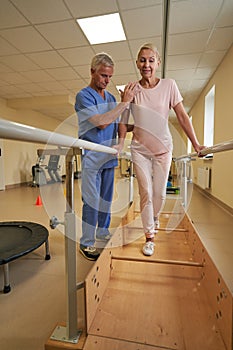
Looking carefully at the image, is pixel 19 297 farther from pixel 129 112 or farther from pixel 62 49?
pixel 62 49

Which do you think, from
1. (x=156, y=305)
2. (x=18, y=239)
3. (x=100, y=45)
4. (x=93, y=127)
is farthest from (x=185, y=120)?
(x=100, y=45)

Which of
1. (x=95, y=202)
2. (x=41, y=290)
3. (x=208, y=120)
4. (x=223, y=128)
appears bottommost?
(x=41, y=290)

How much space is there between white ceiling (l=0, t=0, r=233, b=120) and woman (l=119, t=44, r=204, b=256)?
67.7 inches

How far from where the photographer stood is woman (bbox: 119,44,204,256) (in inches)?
57.0

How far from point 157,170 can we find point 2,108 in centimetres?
619

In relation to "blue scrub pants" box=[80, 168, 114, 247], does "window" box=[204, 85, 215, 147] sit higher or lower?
higher

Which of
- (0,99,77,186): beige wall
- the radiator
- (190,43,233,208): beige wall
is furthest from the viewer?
(0,99,77,186): beige wall

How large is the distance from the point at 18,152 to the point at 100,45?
4.61m

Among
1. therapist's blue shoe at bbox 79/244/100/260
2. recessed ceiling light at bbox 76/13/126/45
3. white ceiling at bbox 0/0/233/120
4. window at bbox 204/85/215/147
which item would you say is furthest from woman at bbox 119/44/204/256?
window at bbox 204/85/215/147

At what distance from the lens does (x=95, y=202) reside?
5.23 feet

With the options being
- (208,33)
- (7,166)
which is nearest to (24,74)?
(7,166)

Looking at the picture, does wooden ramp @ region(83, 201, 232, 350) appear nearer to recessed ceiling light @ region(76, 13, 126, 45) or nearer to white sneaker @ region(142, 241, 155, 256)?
white sneaker @ region(142, 241, 155, 256)

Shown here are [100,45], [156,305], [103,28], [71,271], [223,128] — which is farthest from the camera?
[223,128]

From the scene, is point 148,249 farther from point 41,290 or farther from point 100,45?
point 100,45
